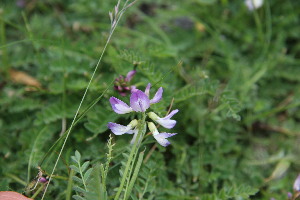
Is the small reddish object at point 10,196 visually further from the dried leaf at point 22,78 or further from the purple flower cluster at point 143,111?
the dried leaf at point 22,78

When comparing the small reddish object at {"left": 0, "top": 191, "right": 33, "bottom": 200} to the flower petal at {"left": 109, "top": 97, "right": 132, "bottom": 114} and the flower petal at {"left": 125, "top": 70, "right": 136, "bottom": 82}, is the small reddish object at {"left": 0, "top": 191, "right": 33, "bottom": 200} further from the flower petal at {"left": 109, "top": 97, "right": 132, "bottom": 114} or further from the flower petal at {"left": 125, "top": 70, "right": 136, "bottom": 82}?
the flower petal at {"left": 125, "top": 70, "right": 136, "bottom": 82}

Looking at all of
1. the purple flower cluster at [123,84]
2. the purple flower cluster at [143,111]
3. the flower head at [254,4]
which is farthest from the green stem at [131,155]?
the flower head at [254,4]

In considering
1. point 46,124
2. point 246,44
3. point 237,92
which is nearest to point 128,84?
point 46,124

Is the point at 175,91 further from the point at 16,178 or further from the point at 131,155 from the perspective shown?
the point at 16,178

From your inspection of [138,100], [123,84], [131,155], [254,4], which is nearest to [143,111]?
[138,100]

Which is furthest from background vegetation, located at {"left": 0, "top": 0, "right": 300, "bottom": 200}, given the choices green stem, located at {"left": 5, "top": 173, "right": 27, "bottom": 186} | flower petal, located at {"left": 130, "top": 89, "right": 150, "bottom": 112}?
flower petal, located at {"left": 130, "top": 89, "right": 150, "bottom": 112}

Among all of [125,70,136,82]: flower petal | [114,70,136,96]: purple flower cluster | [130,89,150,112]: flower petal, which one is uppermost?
[130,89,150,112]: flower petal

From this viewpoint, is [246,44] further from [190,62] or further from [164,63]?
[164,63]
